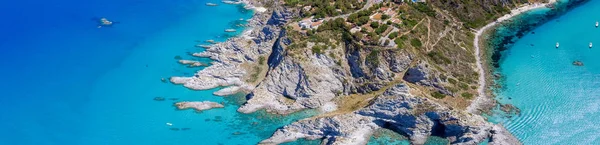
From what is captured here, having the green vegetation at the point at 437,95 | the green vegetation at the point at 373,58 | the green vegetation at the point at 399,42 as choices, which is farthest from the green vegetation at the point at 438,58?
the green vegetation at the point at 373,58

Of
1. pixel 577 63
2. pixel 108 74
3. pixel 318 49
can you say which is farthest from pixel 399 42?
pixel 108 74

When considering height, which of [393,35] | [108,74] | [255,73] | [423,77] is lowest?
[108,74]

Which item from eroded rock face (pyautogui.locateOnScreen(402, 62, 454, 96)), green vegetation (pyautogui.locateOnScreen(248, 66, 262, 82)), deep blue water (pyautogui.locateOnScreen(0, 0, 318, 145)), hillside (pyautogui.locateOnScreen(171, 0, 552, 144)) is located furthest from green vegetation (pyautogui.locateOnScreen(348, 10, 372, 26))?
deep blue water (pyautogui.locateOnScreen(0, 0, 318, 145))

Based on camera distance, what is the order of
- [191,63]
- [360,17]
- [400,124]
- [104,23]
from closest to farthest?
[400,124], [360,17], [191,63], [104,23]

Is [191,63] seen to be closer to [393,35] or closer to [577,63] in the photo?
[393,35]

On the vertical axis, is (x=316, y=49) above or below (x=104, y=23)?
below

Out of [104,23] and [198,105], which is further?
[104,23]

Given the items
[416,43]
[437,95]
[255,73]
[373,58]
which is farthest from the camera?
[255,73]
